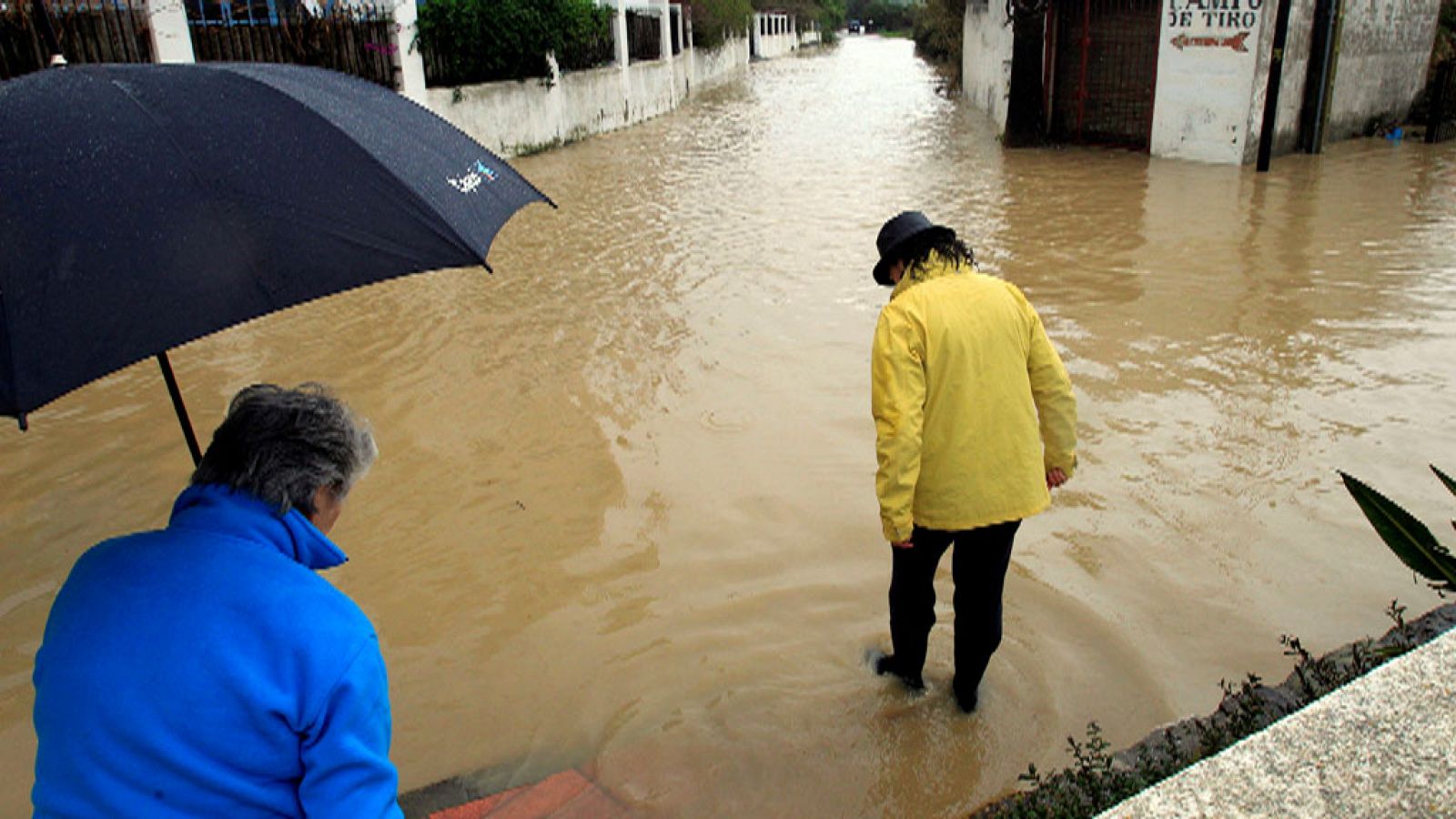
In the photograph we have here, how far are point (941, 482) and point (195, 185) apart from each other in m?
2.12

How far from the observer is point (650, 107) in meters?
25.2

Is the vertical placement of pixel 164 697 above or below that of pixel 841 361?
above

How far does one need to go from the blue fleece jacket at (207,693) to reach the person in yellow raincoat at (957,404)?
5.71ft

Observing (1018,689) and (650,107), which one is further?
(650,107)

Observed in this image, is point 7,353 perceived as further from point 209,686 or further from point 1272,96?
point 1272,96

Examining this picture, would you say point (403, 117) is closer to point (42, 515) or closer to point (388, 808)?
point (388, 808)

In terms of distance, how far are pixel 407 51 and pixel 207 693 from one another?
15.4 meters

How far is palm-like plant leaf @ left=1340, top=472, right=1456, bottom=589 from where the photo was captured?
278 centimetres

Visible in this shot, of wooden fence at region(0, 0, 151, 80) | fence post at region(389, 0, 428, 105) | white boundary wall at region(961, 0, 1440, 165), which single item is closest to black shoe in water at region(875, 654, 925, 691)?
wooden fence at region(0, 0, 151, 80)

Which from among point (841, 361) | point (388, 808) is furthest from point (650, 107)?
point (388, 808)

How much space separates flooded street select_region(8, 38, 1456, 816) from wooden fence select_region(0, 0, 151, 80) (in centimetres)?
556

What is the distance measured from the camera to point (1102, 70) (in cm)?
1598

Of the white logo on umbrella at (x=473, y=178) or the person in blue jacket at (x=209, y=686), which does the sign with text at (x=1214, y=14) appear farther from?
the person in blue jacket at (x=209, y=686)

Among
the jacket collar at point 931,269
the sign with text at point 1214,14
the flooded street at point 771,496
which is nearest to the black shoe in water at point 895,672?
the flooded street at point 771,496
